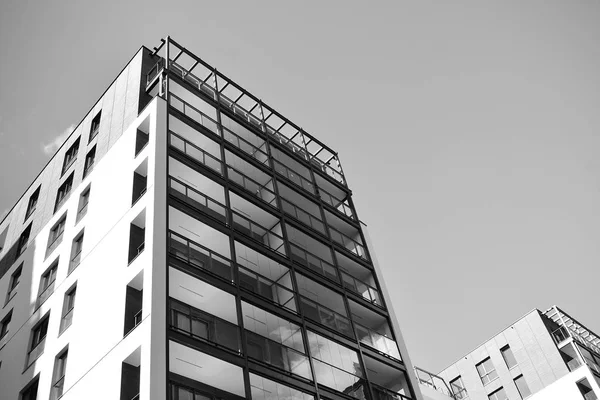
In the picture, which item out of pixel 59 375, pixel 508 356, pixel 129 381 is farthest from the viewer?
pixel 508 356

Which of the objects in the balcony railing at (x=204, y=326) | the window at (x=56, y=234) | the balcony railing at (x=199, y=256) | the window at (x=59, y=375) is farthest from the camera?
the window at (x=56, y=234)

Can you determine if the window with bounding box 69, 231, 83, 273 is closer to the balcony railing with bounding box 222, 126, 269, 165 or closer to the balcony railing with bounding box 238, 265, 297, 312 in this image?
the balcony railing with bounding box 238, 265, 297, 312

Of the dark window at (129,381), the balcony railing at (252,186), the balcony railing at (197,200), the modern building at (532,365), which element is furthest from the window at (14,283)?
the modern building at (532,365)

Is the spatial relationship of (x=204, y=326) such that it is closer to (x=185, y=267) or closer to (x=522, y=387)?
(x=185, y=267)

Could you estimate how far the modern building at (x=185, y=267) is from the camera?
23.8m

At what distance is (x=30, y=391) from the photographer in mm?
27688

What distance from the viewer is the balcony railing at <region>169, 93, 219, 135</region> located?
111ft

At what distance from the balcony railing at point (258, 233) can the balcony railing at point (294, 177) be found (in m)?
5.75

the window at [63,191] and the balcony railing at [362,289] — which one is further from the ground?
the window at [63,191]

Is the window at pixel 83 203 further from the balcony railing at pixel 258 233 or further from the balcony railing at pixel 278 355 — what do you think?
the balcony railing at pixel 278 355

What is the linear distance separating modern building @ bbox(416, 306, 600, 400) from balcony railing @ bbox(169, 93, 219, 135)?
954 inches

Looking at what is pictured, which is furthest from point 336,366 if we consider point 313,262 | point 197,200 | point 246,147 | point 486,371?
point 486,371

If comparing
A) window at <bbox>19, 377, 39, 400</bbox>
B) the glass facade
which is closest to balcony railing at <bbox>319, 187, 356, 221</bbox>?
the glass facade

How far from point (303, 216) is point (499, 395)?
1090 inches
